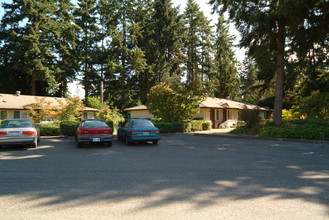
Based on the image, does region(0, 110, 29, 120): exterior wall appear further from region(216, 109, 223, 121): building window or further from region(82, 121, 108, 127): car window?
region(216, 109, 223, 121): building window

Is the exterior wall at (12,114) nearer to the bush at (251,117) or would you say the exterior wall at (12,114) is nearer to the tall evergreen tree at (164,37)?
the tall evergreen tree at (164,37)

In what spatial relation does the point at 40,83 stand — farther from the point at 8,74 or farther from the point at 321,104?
the point at 321,104

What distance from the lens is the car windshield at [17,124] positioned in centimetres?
1214

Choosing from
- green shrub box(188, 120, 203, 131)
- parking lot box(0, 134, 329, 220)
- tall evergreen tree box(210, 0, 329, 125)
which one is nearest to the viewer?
parking lot box(0, 134, 329, 220)

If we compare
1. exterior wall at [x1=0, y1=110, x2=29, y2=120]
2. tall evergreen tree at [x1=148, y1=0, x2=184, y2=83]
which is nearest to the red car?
exterior wall at [x1=0, y1=110, x2=29, y2=120]

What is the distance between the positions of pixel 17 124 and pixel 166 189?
10496 millimetres

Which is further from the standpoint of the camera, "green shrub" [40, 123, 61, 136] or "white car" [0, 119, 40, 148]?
"green shrub" [40, 123, 61, 136]

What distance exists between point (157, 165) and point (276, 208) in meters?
4.17

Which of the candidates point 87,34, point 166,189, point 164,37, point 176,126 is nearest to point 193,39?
point 164,37

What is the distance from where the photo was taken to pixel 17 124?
12.4 metres

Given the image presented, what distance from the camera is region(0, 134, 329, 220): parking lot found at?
3.98 meters

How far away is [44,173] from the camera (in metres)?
6.73

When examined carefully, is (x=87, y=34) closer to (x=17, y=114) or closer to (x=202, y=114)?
(x=17, y=114)

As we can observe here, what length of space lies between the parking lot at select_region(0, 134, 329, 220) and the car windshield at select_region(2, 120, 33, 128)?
4.47 m
